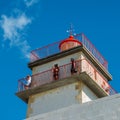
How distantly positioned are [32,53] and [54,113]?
8226mm

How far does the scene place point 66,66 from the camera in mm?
18859

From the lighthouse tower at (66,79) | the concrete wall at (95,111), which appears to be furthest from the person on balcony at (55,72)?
the concrete wall at (95,111)

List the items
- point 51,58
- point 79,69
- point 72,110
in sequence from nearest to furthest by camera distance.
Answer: point 72,110 → point 79,69 → point 51,58

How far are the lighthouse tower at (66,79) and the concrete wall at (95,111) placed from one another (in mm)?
4980

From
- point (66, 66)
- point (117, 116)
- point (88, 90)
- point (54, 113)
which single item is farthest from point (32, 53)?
point (117, 116)

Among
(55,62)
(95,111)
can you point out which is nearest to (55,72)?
(55,62)

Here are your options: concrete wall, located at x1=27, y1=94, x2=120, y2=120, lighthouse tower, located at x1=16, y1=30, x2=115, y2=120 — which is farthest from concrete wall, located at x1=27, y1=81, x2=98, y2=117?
concrete wall, located at x1=27, y1=94, x2=120, y2=120

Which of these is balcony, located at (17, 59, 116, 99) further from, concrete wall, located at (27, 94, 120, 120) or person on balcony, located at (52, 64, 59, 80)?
concrete wall, located at (27, 94, 120, 120)

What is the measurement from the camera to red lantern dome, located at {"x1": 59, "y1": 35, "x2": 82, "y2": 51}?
1989cm

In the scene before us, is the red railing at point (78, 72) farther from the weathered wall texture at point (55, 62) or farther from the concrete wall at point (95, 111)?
the concrete wall at point (95, 111)

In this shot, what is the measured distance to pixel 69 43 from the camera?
2011cm

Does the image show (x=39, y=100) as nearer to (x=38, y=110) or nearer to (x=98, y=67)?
(x=38, y=110)

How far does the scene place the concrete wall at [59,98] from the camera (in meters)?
17.6

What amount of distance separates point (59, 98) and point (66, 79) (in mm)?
912
